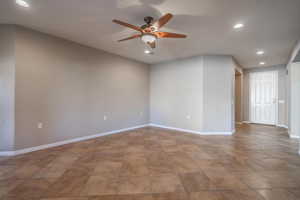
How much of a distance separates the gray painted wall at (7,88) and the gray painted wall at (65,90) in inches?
3.7

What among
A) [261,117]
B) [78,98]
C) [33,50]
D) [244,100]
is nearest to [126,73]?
[78,98]

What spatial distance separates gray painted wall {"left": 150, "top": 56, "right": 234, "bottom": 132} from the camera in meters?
4.61

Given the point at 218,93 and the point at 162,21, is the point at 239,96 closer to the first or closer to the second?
Result: the point at 218,93

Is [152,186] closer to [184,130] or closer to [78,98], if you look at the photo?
[78,98]

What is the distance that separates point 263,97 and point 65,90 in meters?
7.93

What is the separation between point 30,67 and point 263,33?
516cm

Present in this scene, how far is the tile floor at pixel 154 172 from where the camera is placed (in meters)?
1.76

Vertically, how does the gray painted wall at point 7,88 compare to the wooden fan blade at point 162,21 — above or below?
below

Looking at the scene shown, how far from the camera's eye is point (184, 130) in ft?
16.8

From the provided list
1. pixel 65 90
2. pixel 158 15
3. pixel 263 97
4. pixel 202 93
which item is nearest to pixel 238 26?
pixel 158 15

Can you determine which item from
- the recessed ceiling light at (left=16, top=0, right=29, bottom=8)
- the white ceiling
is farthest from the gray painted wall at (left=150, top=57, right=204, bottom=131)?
the recessed ceiling light at (left=16, top=0, right=29, bottom=8)

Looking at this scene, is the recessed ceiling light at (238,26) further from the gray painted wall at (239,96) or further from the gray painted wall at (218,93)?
the gray painted wall at (239,96)

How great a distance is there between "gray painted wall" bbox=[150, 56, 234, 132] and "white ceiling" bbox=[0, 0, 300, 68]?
2.85 feet

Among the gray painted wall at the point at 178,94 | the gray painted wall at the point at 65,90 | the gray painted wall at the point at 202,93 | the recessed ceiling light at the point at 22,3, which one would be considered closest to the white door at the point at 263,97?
the gray painted wall at the point at 202,93
